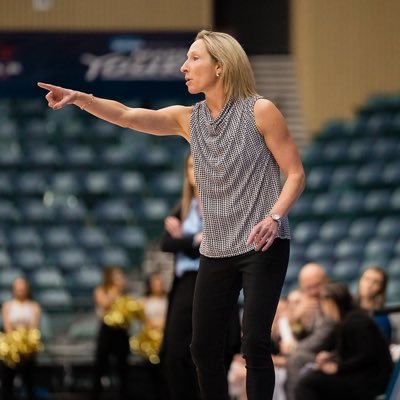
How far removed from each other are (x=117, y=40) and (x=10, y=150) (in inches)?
78.9

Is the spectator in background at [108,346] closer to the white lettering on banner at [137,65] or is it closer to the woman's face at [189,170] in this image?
the white lettering on banner at [137,65]

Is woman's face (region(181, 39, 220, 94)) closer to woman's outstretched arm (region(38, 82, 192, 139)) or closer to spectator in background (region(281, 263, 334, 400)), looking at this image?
woman's outstretched arm (region(38, 82, 192, 139))

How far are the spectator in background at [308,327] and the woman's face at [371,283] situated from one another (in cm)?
30

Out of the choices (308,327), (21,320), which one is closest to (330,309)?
(308,327)

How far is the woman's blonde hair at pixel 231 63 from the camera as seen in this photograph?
418 cm

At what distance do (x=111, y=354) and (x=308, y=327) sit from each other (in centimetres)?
358

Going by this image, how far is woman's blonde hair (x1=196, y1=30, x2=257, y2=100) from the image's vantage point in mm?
4180

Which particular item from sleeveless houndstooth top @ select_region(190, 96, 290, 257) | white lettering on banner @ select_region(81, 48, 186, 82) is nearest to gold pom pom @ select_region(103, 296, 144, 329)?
white lettering on banner @ select_region(81, 48, 186, 82)

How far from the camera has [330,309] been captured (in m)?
7.59

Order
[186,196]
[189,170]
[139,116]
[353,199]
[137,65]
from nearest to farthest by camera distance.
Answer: [139,116]
[189,170]
[186,196]
[353,199]
[137,65]

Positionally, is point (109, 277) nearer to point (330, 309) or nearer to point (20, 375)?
point (20, 375)

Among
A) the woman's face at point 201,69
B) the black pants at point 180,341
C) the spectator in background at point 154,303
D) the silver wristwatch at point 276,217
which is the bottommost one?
the spectator in background at point 154,303

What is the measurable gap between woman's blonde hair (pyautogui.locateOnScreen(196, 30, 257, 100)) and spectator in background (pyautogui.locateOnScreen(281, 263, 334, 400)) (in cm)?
379

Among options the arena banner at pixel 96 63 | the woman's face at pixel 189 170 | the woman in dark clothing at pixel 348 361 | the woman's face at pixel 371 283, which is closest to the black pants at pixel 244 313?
the woman's face at pixel 189 170
